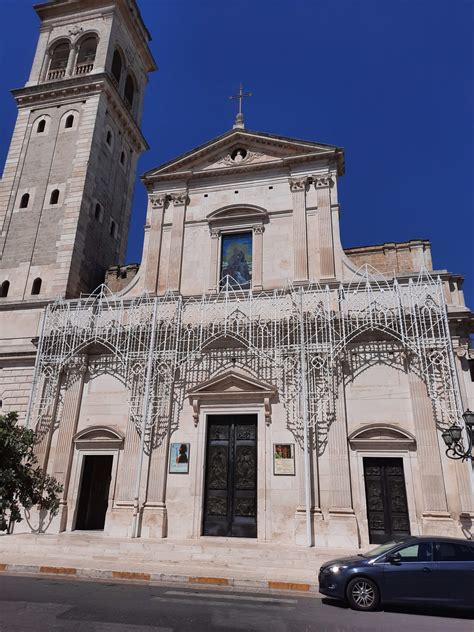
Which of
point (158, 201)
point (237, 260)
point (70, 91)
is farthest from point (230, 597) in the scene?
point (70, 91)

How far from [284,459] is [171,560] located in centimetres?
503

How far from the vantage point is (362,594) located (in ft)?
26.2

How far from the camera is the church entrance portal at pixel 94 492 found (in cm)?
1691

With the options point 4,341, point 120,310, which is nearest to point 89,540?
point 120,310

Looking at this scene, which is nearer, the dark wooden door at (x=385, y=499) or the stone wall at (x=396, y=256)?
the dark wooden door at (x=385, y=499)

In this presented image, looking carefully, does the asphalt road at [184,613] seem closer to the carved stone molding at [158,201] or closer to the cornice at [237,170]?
the carved stone molding at [158,201]

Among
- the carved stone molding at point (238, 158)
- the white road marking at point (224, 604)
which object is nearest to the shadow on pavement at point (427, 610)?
the white road marking at point (224, 604)

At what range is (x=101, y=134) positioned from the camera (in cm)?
2456

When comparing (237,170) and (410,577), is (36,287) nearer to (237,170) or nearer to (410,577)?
(237,170)

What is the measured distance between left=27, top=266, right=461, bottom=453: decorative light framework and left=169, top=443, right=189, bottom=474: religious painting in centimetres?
68

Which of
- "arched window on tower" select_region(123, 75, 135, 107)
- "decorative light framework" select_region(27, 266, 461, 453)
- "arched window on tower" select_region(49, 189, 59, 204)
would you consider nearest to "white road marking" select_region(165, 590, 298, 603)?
"decorative light framework" select_region(27, 266, 461, 453)

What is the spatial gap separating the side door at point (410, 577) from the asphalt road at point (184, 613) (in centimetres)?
29

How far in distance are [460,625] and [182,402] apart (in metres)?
11.2

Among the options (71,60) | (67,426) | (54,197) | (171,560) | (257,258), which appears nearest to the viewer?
(171,560)
